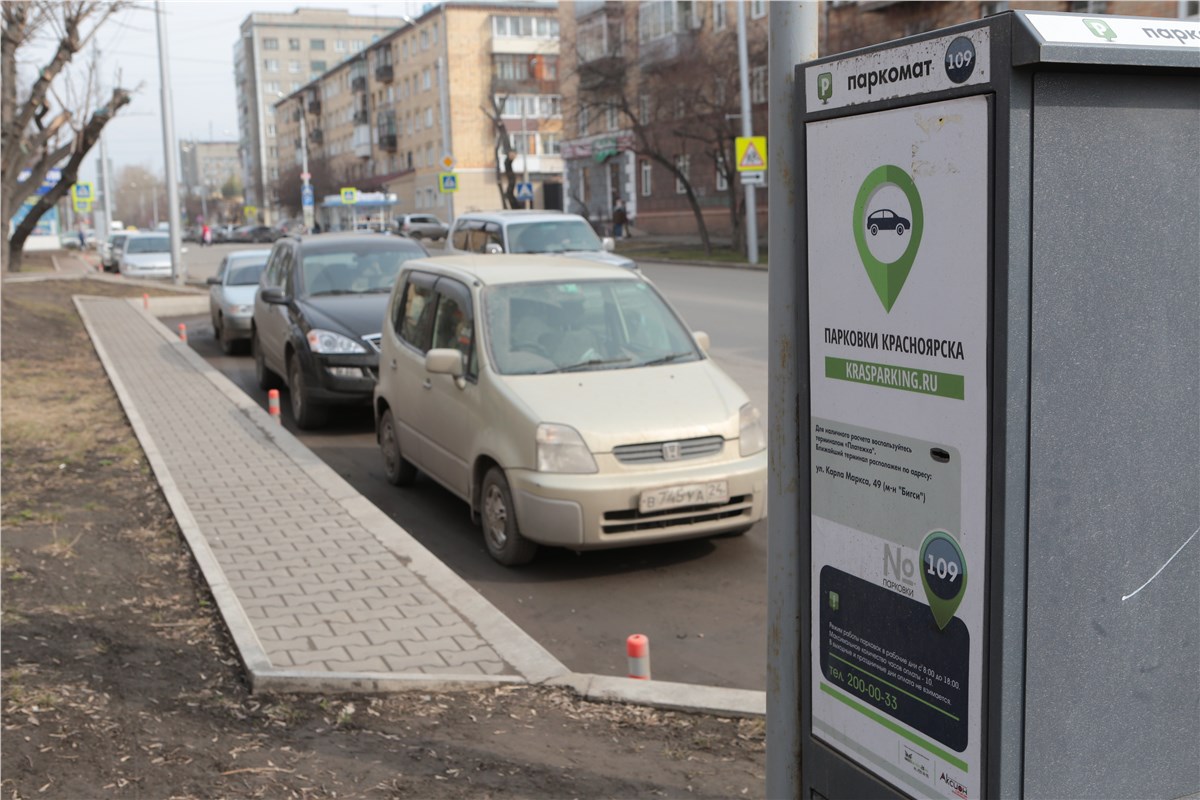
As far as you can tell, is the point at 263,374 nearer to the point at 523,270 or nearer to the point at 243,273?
the point at 243,273

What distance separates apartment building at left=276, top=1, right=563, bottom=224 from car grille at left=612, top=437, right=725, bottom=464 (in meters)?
67.0

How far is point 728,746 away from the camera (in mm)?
4258

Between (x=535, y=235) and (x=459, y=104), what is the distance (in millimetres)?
67595

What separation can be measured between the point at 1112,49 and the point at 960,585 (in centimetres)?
104

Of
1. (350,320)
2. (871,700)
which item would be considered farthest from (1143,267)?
(350,320)

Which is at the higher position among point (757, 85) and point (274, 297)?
point (757, 85)

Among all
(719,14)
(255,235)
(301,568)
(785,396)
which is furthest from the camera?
(255,235)

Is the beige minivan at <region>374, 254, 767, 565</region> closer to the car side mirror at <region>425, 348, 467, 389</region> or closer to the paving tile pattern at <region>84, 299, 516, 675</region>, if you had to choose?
the car side mirror at <region>425, 348, 467, 389</region>

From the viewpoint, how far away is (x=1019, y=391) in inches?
89.4

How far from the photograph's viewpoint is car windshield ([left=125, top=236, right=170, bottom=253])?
129 feet

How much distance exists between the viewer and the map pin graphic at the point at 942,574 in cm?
242

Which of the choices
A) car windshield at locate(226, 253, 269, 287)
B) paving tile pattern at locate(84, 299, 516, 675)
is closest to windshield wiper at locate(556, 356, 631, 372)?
paving tile pattern at locate(84, 299, 516, 675)

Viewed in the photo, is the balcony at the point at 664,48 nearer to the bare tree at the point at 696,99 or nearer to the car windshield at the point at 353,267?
the bare tree at the point at 696,99

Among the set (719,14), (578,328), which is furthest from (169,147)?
(578,328)
